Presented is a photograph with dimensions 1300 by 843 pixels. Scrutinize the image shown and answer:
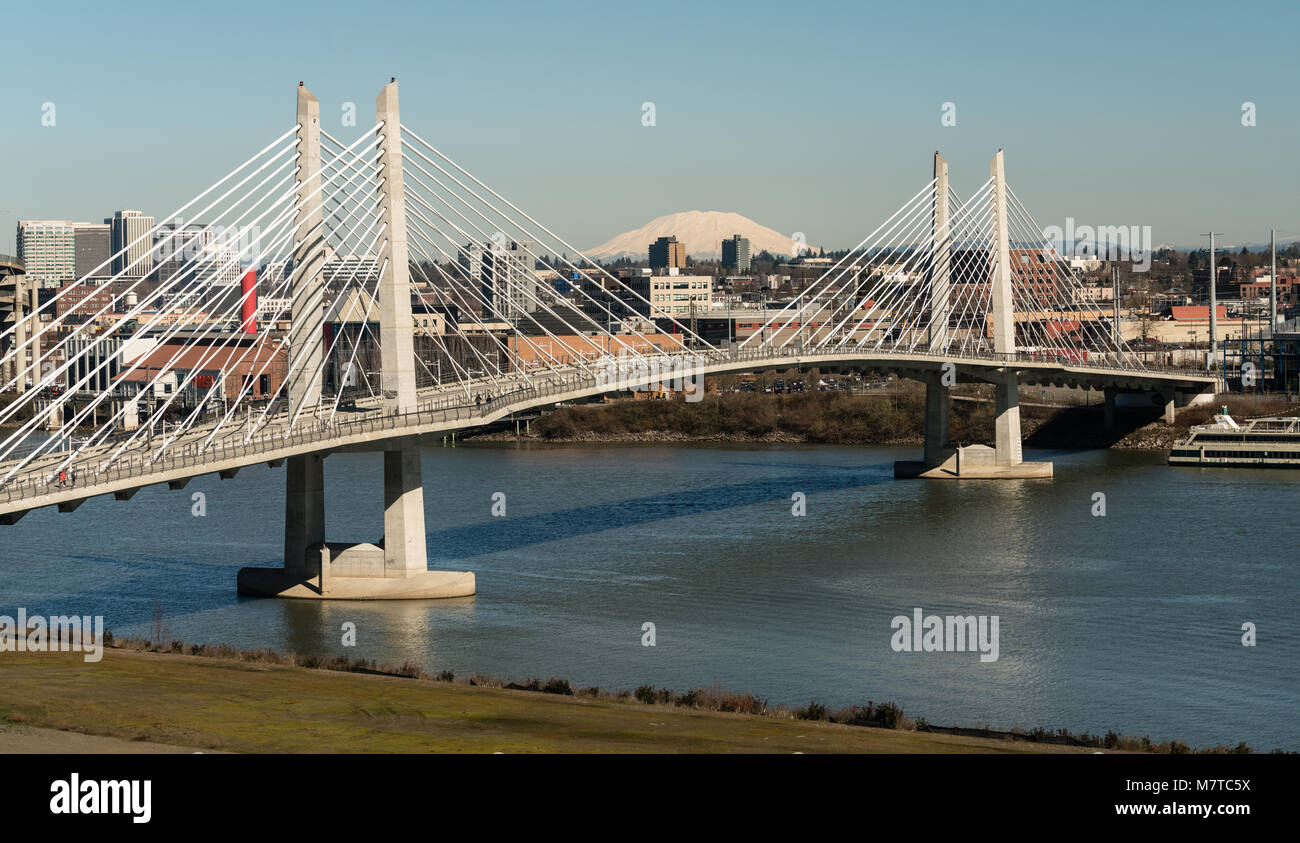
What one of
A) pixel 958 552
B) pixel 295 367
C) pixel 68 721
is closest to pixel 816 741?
pixel 68 721

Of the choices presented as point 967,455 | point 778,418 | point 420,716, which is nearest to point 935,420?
point 967,455

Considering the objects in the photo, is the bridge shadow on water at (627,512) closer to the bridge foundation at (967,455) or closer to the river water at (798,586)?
the river water at (798,586)

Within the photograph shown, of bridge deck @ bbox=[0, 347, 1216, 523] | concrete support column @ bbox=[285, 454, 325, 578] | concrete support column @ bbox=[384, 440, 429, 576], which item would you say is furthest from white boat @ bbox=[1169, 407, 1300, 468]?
concrete support column @ bbox=[285, 454, 325, 578]

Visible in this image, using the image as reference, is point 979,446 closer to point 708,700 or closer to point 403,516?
point 403,516

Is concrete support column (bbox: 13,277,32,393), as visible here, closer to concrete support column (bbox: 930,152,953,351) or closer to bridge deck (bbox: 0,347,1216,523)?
bridge deck (bbox: 0,347,1216,523)

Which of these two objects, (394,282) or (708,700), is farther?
(394,282)
